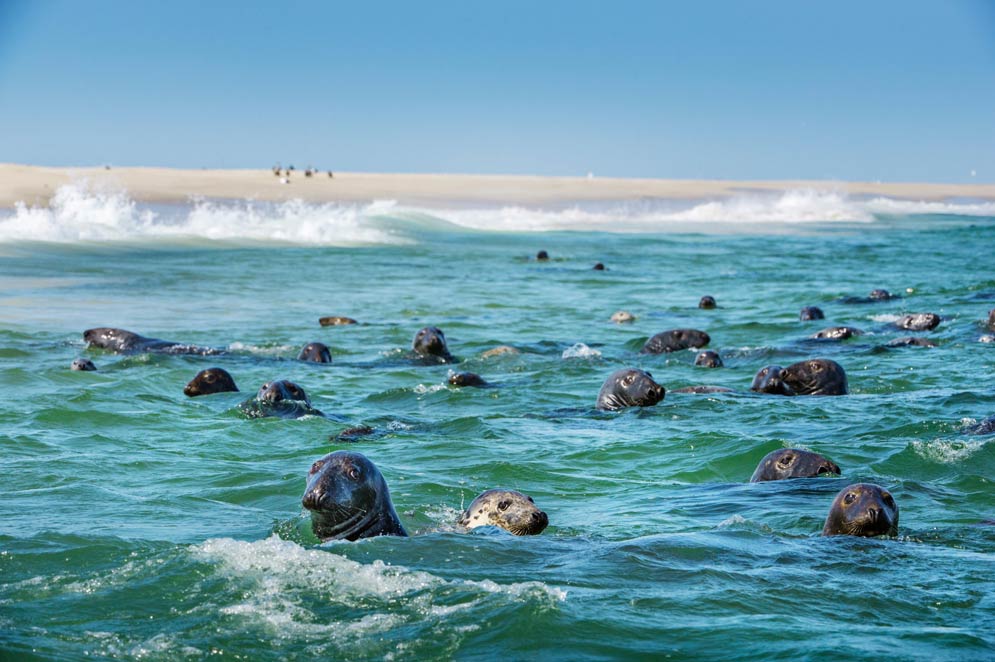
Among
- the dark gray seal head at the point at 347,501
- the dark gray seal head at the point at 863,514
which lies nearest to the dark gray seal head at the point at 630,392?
the dark gray seal head at the point at 863,514

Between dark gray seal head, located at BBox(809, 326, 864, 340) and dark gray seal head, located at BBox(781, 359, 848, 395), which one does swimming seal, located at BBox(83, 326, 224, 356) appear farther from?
dark gray seal head, located at BBox(809, 326, 864, 340)

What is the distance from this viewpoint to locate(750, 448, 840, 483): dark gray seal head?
360 inches

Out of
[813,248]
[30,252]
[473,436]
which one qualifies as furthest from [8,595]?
[813,248]

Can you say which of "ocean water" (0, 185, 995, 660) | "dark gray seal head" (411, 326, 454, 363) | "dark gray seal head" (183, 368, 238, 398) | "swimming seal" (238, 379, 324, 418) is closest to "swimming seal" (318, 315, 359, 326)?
"ocean water" (0, 185, 995, 660)

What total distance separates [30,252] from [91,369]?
18.0m

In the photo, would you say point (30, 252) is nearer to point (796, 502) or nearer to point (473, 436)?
point (473, 436)

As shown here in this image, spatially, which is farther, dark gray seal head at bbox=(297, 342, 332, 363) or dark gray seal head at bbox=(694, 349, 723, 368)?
dark gray seal head at bbox=(297, 342, 332, 363)

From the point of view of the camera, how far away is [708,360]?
15438mm

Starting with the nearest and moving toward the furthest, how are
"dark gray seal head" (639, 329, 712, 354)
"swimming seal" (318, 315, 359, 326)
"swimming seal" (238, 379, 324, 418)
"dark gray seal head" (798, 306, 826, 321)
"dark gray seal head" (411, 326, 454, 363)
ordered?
"swimming seal" (238, 379, 324, 418) < "dark gray seal head" (411, 326, 454, 363) < "dark gray seal head" (639, 329, 712, 354) < "swimming seal" (318, 315, 359, 326) < "dark gray seal head" (798, 306, 826, 321)

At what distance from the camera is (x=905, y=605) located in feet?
20.1

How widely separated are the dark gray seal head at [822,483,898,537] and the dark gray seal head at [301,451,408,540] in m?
2.56

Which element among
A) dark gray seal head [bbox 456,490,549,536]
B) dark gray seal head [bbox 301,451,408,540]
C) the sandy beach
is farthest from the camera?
the sandy beach

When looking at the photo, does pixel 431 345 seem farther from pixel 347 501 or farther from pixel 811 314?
pixel 347 501

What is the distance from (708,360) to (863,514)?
8.13 m
